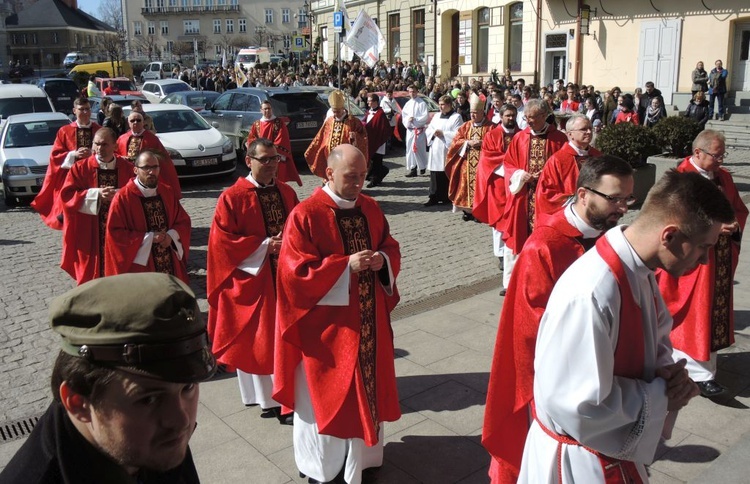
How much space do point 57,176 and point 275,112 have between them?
8.11m

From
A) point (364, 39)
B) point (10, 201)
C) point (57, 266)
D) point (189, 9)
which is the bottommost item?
point (57, 266)

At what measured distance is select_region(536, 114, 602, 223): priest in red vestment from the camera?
657cm

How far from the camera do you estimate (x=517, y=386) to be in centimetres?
347

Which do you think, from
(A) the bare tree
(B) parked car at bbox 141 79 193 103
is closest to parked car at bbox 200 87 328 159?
(B) parked car at bbox 141 79 193 103

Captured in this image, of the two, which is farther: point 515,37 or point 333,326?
point 515,37

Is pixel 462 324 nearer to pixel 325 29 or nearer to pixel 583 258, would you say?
pixel 583 258

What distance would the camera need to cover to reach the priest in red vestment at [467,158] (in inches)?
440

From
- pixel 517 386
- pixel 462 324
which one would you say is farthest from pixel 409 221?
pixel 517 386

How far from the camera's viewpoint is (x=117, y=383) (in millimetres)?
1557

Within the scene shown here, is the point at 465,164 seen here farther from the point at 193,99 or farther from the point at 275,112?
the point at 193,99

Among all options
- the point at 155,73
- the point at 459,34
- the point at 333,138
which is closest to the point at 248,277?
the point at 333,138

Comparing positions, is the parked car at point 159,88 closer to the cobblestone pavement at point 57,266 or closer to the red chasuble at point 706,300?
the cobblestone pavement at point 57,266

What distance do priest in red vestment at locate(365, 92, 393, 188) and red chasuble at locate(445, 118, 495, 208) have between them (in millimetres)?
3109

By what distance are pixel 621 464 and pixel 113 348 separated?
1.94 metres
